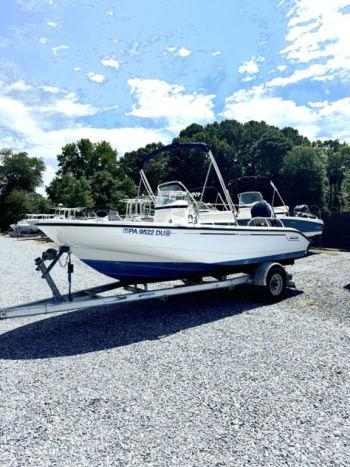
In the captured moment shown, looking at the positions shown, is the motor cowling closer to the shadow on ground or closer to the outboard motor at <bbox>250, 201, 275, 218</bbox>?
the outboard motor at <bbox>250, 201, 275, 218</bbox>

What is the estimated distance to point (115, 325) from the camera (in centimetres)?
591

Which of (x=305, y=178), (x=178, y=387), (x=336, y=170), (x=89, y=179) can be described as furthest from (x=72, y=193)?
(x=336, y=170)

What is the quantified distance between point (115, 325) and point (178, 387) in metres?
2.34

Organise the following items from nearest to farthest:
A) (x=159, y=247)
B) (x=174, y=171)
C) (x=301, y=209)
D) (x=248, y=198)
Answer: (x=159, y=247), (x=248, y=198), (x=301, y=209), (x=174, y=171)

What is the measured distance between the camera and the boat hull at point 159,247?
5.44m

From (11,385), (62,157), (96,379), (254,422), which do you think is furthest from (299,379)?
(62,157)

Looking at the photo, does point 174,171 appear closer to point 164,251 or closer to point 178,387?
point 164,251

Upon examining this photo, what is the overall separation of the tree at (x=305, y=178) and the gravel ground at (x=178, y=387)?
149 feet

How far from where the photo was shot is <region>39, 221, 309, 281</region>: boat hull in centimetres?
544

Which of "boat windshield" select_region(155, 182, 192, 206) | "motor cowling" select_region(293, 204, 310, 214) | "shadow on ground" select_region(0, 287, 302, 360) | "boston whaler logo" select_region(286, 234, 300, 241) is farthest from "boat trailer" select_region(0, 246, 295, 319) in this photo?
"motor cowling" select_region(293, 204, 310, 214)

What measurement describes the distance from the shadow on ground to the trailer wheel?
9.6 inches

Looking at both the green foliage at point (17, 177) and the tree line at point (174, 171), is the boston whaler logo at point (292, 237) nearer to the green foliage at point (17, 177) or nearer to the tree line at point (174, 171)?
the tree line at point (174, 171)

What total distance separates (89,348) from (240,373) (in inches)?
76.7

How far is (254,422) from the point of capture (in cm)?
311
